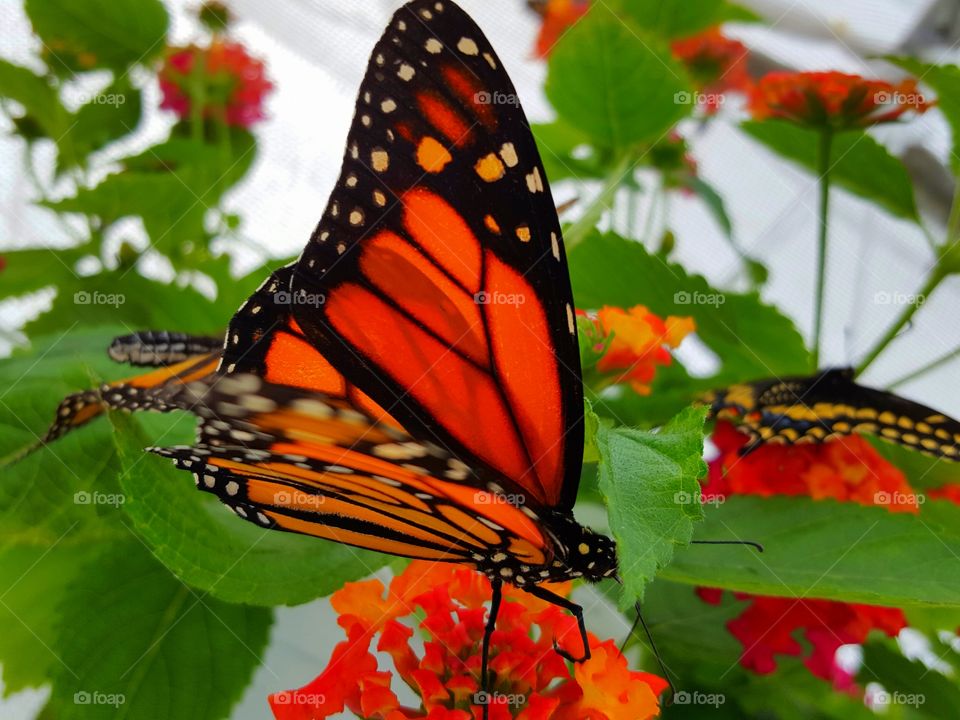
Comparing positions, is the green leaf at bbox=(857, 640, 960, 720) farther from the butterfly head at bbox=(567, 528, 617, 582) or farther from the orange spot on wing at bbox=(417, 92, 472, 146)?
the orange spot on wing at bbox=(417, 92, 472, 146)

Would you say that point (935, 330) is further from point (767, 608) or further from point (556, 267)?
point (556, 267)

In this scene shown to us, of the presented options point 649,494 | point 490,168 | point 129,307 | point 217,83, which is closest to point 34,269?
point 129,307

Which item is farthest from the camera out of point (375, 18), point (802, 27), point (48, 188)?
point (802, 27)

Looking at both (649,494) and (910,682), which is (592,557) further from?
(910,682)

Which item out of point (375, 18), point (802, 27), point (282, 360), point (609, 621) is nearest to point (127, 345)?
point (282, 360)

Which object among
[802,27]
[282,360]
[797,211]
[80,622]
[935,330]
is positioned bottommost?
[80,622]

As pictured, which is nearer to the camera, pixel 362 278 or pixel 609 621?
pixel 362 278

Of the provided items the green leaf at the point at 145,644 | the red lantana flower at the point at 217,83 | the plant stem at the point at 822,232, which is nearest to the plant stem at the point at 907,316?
the plant stem at the point at 822,232

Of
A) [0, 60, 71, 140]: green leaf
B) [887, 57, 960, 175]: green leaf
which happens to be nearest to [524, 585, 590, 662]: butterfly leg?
[887, 57, 960, 175]: green leaf
